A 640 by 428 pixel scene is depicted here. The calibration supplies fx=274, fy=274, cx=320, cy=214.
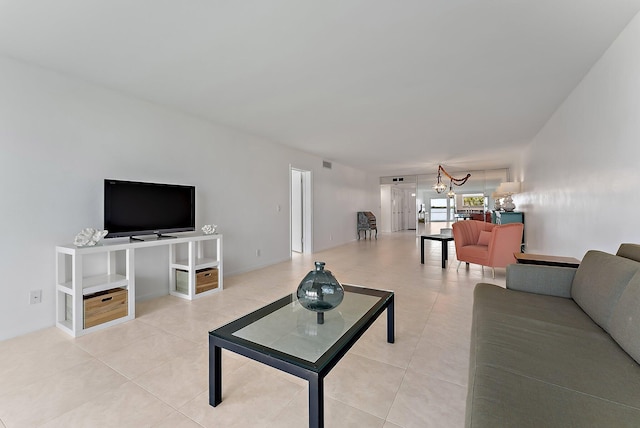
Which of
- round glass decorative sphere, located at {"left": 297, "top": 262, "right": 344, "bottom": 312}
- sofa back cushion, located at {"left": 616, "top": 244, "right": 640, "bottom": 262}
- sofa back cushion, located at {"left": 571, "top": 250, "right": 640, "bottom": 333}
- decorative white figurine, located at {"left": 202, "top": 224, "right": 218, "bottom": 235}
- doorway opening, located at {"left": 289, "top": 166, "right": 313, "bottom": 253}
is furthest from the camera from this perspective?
doorway opening, located at {"left": 289, "top": 166, "right": 313, "bottom": 253}

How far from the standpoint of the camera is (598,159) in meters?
2.61

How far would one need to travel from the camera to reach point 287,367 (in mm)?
1212

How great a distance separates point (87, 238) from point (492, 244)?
486 centimetres

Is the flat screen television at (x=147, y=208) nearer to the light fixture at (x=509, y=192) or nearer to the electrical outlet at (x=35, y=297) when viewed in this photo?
the electrical outlet at (x=35, y=297)

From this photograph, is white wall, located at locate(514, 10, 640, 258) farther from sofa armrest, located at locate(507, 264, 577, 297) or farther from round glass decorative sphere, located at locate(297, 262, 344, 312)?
round glass decorative sphere, located at locate(297, 262, 344, 312)

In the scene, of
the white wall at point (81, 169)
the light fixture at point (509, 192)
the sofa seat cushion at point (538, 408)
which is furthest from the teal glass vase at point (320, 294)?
the light fixture at point (509, 192)

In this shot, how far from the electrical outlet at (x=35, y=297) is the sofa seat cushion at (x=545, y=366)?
11.4 ft

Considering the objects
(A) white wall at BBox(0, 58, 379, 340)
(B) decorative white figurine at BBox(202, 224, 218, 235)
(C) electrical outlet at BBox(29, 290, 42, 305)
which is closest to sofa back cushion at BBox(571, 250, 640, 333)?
(B) decorative white figurine at BBox(202, 224, 218, 235)

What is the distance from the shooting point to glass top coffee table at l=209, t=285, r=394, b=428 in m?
Result: 1.18

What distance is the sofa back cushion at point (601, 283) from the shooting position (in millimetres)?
1434

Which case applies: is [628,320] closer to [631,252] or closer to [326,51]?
[631,252]

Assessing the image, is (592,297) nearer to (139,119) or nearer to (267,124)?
(267,124)

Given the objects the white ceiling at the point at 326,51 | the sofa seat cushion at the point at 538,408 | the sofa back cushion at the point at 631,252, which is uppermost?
the white ceiling at the point at 326,51

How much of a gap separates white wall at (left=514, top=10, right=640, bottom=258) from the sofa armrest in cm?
60
